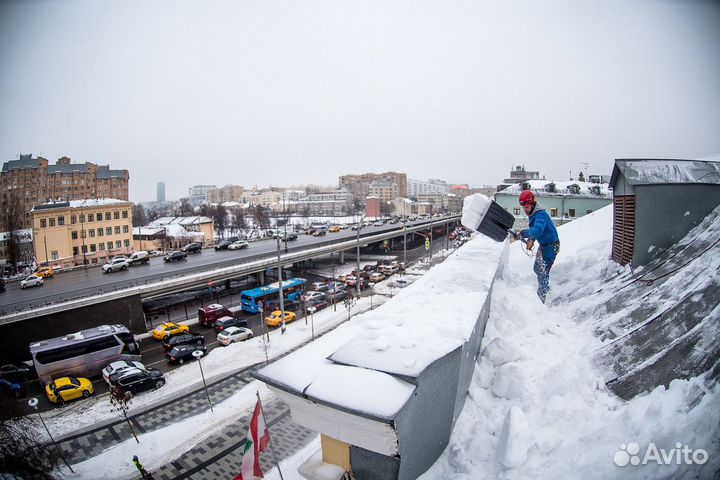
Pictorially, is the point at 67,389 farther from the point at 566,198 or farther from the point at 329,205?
the point at 329,205

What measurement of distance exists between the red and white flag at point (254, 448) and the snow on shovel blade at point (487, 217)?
4.80m

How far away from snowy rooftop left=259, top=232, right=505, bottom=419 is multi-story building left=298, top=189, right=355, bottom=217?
4363 inches

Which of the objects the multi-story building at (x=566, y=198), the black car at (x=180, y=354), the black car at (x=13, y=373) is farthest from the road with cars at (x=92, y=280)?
the multi-story building at (x=566, y=198)

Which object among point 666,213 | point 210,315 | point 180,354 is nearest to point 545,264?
point 666,213

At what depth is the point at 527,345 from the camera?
3914 mm

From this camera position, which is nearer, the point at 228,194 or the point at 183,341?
the point at 183,341

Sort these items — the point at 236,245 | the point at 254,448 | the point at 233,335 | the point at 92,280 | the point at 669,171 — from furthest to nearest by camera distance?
the point at 236,245, the point at 92,280, the point at 233,335, the point at 669,171, the point at 254,448

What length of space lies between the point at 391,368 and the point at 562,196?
39.4 m

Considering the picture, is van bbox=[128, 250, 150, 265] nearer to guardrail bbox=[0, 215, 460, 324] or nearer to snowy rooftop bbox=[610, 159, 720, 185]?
guardrail bbox=[0, 215, 460, 324]

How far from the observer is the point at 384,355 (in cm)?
273

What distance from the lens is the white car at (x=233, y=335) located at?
778 inches

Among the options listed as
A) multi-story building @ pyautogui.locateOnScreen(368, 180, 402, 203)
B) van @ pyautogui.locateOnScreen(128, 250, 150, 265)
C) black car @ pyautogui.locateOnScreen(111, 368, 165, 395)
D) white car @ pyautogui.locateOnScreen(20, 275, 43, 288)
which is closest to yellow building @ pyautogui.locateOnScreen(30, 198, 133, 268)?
van @ pyautogui.locateOnScreen(128, 250, 150, 265)

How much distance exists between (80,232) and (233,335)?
93.9 feet

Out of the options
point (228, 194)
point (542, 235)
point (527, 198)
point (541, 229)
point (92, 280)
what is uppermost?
point (228, 194)
